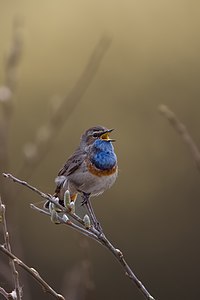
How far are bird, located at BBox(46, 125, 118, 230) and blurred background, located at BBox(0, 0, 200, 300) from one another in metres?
3.92

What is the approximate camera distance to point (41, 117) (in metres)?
7.93

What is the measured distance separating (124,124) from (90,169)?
476 centimetres

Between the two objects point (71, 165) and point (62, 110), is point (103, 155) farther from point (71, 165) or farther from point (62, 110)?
point (62, 110)

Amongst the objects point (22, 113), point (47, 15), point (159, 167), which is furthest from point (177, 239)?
point (47, 15)

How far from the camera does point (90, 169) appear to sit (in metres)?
3.19

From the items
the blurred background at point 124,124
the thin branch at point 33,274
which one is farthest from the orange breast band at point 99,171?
the blurred background at point 124,124

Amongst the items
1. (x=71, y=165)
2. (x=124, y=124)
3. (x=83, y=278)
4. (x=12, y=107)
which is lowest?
(x=83, y=278)

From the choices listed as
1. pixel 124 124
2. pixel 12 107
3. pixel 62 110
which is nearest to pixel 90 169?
pixel 62 110

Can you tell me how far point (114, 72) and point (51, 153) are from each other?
1133mm

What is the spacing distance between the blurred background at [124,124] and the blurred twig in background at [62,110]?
416 centimetres

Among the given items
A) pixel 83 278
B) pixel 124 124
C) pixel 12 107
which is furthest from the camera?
pixel 124 124

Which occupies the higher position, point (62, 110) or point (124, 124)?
point (124, 124)

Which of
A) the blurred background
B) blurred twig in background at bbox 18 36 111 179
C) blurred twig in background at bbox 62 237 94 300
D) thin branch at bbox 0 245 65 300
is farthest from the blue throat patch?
the blurred background

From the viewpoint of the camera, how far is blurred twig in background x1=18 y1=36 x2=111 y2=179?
9.20 ft
